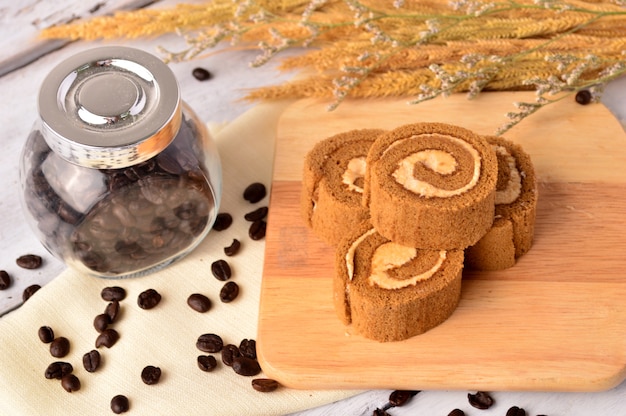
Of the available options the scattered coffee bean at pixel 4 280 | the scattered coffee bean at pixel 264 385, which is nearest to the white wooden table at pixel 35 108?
the scattered coffee bean at pixel 4 280

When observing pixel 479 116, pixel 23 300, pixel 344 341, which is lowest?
pixel 23 300

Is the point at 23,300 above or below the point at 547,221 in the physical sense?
below

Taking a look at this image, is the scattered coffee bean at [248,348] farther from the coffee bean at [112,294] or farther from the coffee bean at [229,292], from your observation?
the coffee bean at [112,294]

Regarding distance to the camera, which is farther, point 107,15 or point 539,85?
point 107,15

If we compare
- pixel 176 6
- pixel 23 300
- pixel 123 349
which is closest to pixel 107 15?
pixel 176 6

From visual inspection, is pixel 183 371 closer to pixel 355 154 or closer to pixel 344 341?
pixel 344 341

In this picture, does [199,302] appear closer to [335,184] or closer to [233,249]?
[233,249]

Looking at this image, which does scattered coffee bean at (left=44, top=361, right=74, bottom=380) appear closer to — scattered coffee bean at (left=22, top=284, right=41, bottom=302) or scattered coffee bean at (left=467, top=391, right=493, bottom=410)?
scattered coffee bean at (left=22, top=284, right=41, bottom=302)
